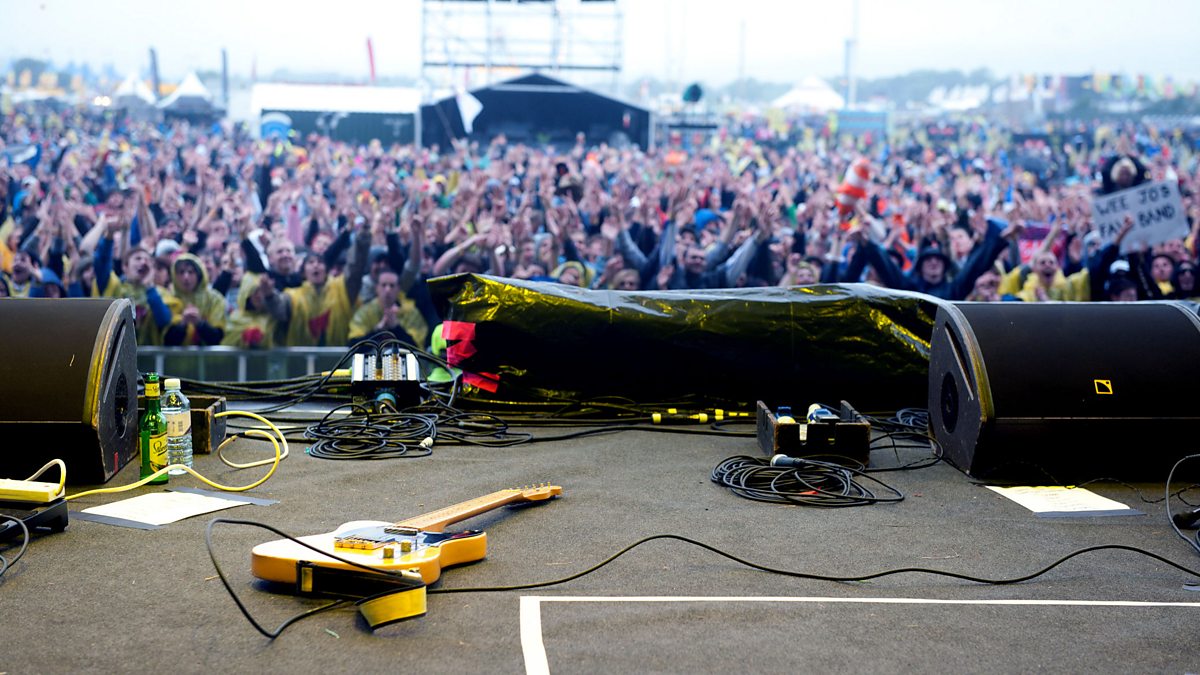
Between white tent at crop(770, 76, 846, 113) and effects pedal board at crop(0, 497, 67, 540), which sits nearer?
effects pedal board at crop(0, 497, 67, 540)

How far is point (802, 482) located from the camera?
2760 millimetres

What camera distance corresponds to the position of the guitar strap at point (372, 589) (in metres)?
1.68

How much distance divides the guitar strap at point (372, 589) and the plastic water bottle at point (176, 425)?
3.80 feet

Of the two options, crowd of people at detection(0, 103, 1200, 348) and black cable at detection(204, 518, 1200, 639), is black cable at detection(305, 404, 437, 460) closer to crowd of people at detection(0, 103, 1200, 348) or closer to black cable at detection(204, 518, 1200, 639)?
black cable at detection(204, 518, 1200, 639)

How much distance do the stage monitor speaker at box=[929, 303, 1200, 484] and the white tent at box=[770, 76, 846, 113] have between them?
5623mm

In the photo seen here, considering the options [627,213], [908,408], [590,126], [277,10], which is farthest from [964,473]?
[277,10]

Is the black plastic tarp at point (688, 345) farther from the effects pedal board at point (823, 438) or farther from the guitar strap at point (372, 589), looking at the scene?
the guitar strap at point (372, 589)

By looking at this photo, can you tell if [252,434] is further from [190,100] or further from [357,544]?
[190,100]

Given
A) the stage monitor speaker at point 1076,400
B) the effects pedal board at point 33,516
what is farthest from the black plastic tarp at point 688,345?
the effects pedal board at point 33,516

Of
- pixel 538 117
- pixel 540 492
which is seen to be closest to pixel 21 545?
pixel 540 492

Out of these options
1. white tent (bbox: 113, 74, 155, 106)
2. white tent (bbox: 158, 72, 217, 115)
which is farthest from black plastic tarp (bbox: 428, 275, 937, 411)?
white tent (bbox: 113, 74, 155, 106)

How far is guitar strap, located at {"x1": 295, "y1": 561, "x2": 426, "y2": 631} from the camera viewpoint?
1678 mm

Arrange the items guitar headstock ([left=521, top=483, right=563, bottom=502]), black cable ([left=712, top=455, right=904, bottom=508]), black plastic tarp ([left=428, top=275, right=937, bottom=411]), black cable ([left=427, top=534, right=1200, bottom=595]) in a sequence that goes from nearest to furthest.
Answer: black cable ([left=427, top=534, right=1200, bottom=595])
guitar headstock ([left=521, top=483, right=563, bottom=502])
black cable ([left=712, top=455, right=904, bottom=508])
black plastic tarp ([left=428, top=275, right=937, bottom=411])

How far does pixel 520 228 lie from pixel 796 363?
348cm
